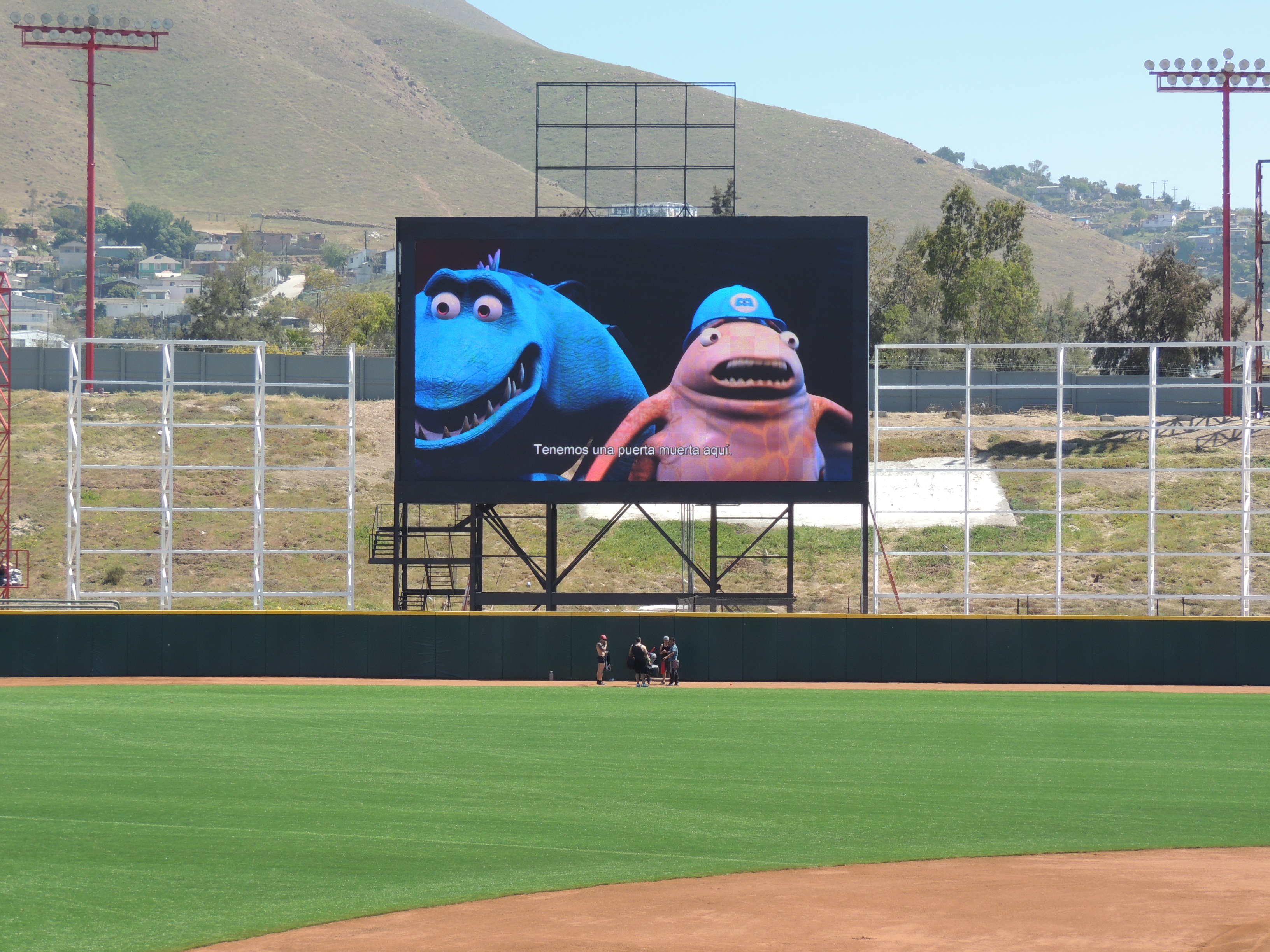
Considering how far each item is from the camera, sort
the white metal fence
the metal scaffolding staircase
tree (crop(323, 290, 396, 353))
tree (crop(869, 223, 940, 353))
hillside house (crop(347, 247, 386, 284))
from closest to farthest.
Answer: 1. the metal scaffolding staircase
2. the white metal fence
3. tree (crop(869, 223, 940, 353))
4. tree (crop(323, 290, 396, 353))
5. hillside house (crop(347, 247, 386, 284))

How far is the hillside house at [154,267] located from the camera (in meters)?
171

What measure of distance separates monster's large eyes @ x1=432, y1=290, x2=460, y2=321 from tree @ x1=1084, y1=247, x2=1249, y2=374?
119ft

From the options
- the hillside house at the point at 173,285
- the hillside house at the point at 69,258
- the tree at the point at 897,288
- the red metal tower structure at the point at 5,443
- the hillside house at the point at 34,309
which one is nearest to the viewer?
the red metal tower structure at the point at 5,443

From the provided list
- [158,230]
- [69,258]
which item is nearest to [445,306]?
[158,230]

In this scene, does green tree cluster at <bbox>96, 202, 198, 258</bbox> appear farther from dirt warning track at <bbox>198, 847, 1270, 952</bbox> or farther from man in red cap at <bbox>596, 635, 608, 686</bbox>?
dirt warning track at <bbox>198, 847, 1270, 952</bbox>

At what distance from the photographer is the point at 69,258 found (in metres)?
171

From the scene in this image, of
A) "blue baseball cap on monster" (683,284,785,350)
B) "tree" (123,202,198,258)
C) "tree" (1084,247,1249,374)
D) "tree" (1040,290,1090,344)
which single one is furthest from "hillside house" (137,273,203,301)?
"blue baseball cap on monster" (683,284,785,350)

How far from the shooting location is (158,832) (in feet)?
43.2

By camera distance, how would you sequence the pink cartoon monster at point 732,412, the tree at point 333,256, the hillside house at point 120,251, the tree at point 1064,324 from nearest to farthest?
the pink cartoon monster at point 732,412 < the tree at point 1064,324 < the tree at point 333,256 < the hillside house at point 120,251

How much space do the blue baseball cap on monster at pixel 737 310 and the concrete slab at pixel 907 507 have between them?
21.1 m

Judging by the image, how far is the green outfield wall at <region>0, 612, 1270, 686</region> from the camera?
2742 centimetres

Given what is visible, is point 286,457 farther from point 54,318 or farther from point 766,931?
point 54,318

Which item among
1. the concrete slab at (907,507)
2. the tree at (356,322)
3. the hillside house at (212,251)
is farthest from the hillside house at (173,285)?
the concrete slab at (907,507)

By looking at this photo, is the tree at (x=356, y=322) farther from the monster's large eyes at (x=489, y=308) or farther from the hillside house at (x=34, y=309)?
the hillside house at (x=34, y=309)
